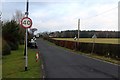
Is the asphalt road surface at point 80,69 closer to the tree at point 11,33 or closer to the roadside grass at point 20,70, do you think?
the roadside grass at point 20,70

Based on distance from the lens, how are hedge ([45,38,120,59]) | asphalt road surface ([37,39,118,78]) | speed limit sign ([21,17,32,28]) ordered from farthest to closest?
hedge ([45,38,120,59]) < speed limit sign ([21,17,32,28]) < asphalt road surface ([37,39,118,78])

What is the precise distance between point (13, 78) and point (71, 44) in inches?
1987

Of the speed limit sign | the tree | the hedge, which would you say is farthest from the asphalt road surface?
the tree

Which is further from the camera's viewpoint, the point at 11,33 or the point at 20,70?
the point at 11,33

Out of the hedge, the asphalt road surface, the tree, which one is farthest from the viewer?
the tree

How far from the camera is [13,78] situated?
611 inches

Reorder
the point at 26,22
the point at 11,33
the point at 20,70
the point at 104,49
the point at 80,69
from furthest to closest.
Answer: the point at 11,33 < the point at 104,49 < the point at 80,69 < the point at 20,70 < the point at 26,22

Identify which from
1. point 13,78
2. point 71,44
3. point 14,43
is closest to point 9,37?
point 14,43

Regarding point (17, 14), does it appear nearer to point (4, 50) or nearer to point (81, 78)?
point (4, 50)

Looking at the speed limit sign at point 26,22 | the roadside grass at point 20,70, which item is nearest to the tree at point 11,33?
the roadside grass at point 20,70

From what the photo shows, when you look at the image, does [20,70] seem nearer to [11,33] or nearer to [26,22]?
[26,22]

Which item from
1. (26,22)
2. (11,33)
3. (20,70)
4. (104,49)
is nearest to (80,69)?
(20,70)

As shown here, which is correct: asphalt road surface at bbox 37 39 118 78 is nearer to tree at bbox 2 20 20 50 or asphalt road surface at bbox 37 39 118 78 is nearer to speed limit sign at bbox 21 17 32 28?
speed limit sign at bbox 21 17 32 28

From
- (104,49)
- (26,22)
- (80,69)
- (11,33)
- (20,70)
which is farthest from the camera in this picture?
(11,33)
